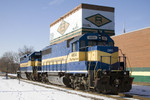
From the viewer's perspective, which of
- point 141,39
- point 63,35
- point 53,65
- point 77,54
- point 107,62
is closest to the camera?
point 107,62

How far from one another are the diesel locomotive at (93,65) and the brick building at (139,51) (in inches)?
427

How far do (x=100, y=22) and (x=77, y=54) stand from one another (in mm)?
29915

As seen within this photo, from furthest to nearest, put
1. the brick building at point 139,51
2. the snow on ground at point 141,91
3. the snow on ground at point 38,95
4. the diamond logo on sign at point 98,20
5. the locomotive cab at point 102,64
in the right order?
the diamond logo on sign at point 98,20 → the brick building at point 139,51 → the snow on ground at point 141,91 → the locomotive cab at point 102,64 → the snow on ground at point 38,95

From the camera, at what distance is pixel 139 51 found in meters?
22.4

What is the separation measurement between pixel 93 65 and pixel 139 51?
13363 millimetres

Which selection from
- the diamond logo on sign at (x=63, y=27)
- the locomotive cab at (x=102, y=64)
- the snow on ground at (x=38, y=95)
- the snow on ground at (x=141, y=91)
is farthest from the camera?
the diamond logo on sign at (x=63, y=27)

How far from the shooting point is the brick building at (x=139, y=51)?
69.8 feet

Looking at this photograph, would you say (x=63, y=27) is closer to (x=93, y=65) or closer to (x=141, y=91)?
(x=141, y=91)

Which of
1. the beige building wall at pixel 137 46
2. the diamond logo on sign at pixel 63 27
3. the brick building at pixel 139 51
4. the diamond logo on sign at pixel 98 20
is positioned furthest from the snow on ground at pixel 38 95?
the diamond logo on sign at pixel 63 27

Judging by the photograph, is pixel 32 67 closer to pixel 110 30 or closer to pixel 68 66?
pixel 68 66

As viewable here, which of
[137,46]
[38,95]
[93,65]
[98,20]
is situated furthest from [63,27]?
[38,95]

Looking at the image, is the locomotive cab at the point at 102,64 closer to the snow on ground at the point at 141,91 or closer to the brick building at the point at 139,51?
the snow on ground at the point at 141,91

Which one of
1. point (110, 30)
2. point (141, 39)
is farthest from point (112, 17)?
point (141, 39)

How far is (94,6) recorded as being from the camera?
39594mm
